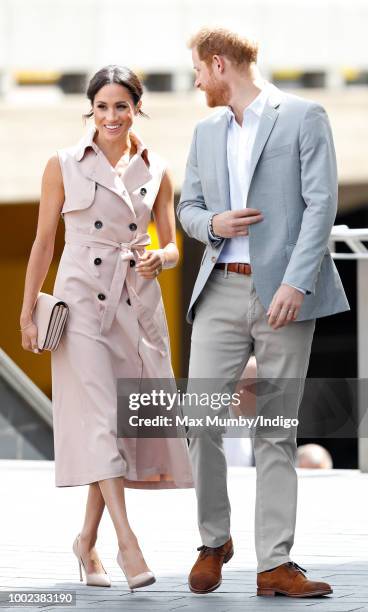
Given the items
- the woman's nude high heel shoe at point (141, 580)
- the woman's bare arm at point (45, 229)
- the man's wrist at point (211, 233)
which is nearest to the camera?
the woman's nude high heel shoe at point (141, 580)

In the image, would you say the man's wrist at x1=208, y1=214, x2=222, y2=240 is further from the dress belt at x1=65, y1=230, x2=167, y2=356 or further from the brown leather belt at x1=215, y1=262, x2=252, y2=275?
the dress belt at x1=65, y1=230, x2=167, y2=356

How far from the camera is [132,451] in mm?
5383

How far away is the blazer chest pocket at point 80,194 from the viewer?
5324 millimetres

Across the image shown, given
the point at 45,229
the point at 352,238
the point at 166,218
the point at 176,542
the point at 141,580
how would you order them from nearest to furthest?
the point at 141,580 → the point at 45,229 → the point at 166,218 → the point at 176,542 → the point at 352,238

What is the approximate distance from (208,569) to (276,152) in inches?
56.9

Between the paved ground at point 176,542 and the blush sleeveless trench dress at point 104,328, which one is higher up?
the blush sleeveless trench dress at point 104,328

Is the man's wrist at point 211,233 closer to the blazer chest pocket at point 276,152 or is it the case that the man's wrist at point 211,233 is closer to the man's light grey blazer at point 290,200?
the man's light grey blazer at point 290,200

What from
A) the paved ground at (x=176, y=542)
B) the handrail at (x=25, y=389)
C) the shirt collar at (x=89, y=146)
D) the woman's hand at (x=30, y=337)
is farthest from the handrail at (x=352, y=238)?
the handrail at (x=25, y=389)

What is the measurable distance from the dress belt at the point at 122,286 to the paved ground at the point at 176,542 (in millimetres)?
905

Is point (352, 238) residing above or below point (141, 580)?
above

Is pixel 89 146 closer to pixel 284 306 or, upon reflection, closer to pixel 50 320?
pixel 50 320

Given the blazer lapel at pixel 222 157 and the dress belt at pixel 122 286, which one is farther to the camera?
the dress belt at pixel 122 286

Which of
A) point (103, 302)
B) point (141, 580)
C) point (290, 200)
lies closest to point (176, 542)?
point (141, 580)

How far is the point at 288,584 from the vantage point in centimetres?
494
